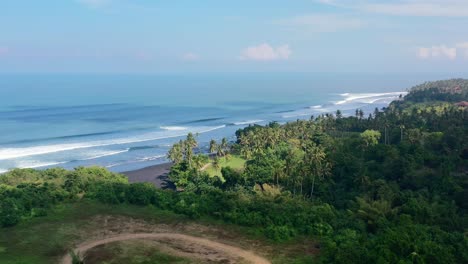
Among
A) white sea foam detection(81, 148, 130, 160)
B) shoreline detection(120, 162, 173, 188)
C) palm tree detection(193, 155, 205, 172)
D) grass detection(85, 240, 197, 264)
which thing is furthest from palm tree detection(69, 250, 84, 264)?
white sea foam detection(81, 148, 130, 160)

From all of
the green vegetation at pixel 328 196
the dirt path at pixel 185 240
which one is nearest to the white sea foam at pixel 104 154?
the green vegetation at pixel 328 196

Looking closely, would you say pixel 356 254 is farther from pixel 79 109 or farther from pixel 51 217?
pixel 79 109

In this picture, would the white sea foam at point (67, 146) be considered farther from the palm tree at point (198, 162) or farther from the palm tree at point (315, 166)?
the palm tree at point (315, 166)

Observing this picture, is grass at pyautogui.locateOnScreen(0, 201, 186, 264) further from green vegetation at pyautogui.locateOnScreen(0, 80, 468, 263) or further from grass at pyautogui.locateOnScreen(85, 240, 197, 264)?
grass at pyautogui.locateOnScreen(85, 240, 197, 264)

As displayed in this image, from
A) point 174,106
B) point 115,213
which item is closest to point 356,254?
point 115,213

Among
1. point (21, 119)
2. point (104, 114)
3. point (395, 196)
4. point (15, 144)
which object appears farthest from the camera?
point (104, 114)

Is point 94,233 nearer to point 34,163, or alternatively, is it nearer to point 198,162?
point 198,162

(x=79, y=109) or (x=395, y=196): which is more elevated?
(x=79, y=109)
